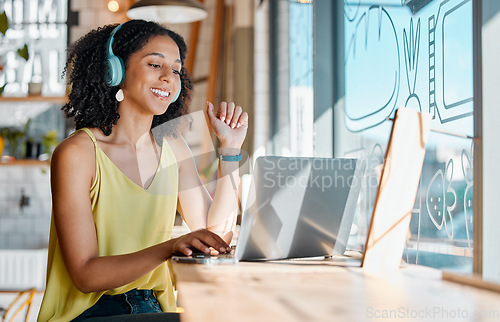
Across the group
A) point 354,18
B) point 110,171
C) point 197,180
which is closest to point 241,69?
point 354,18

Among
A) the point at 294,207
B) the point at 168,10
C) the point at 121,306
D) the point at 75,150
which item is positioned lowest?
the point at 121,306

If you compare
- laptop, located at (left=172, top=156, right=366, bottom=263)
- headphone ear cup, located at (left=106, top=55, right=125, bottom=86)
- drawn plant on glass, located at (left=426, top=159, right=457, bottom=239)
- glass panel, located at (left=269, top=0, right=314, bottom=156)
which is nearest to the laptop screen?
laptop, located at (left=172, top=156, right=366, bottom=263)

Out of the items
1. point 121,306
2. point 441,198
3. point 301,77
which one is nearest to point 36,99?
point 301,77

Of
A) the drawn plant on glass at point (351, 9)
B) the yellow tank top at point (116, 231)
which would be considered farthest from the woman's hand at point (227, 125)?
the drawn plant on glass at point (351, 9)

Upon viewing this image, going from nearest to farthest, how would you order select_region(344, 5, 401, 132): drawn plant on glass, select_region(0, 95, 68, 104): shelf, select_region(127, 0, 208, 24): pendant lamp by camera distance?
1. select_region(344, 5, 401, 132): drawn plant on glass
2. select_region(127, 0, 208, 24): pendant lamp
3. select_region(0, 95, 68, 104): shelf

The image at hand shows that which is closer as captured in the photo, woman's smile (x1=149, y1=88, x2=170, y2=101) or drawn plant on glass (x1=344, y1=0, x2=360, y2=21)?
woman's smile (x1=149, y1=88, x2=170, y2=101)

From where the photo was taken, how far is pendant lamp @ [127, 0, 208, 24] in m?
3.82

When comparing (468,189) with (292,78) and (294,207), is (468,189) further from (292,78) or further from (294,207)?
(292,78)

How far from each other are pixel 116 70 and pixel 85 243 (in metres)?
0.62

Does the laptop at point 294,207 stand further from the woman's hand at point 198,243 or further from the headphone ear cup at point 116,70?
the headphone ear cup at point 116,70

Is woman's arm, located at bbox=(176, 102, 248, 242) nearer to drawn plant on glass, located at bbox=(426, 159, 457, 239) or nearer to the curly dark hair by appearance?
the curly dark hair

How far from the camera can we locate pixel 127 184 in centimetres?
174

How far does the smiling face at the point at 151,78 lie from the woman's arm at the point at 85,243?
14.2 inches

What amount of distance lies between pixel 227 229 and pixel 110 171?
0.48 meters
